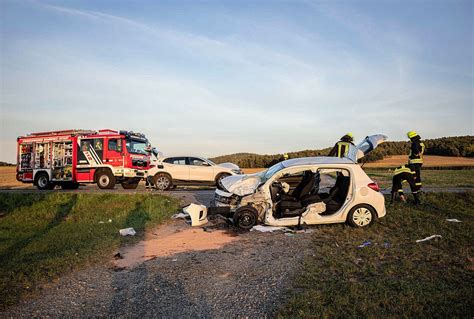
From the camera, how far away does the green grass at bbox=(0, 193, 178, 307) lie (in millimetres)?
5719

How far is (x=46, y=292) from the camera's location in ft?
16.3

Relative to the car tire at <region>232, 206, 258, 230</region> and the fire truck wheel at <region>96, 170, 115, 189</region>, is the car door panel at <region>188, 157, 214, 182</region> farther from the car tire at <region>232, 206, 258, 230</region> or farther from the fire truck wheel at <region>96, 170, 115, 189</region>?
the car tire at <region>232, 206, 258, 230</region>

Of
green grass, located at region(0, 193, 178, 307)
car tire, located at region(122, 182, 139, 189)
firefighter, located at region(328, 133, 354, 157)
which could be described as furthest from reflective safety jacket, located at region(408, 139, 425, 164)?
car tire, located at region(122, 182, 139, 189)

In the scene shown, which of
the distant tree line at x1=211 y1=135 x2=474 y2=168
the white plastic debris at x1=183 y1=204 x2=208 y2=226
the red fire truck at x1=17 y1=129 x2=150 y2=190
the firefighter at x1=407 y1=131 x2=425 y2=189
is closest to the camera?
the white plastic debris at x1=183 y1=204 x2=208 y2=226

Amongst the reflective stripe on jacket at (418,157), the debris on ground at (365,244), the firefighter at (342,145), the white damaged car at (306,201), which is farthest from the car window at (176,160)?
the debris on ground at (365,244)

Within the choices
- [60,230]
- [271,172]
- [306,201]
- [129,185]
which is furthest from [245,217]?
[129,185]

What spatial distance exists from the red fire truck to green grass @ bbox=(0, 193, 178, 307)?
2386 mm

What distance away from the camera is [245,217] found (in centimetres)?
808

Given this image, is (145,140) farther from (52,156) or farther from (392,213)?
(392,213)

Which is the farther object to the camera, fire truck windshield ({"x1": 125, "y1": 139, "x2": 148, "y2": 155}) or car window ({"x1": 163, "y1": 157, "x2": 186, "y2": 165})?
fire truck windshield ({"x1": 125, "y1": 139, "x2": 148, "y2": 155})

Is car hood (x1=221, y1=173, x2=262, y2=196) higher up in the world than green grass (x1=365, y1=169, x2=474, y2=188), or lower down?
higher up

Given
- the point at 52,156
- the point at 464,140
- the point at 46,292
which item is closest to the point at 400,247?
the point at 46,292

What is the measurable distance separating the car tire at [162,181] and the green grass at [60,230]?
2.51 metres

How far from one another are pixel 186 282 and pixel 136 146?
13633mm
